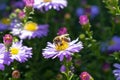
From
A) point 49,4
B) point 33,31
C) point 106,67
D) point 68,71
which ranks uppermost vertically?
point 49,4

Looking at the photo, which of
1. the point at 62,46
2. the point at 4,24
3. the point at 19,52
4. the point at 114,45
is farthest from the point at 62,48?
the point at 4,24

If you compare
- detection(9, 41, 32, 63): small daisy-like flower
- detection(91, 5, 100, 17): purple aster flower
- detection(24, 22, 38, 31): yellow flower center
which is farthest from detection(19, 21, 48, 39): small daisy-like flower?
detection(91, 5, 100, 17): purple aster flower

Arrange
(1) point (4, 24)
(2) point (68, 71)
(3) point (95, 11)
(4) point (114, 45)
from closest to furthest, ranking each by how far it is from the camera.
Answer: (2) point (68, 71) < (4) point (114, 45) < (1) point (4, 24) < (3) point (95, 11)

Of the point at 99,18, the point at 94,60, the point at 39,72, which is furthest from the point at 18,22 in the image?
the point at 99,18

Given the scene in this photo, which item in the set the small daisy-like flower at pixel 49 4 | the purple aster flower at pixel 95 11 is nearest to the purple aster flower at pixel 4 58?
the small daisy-like flower at pixel 49 4

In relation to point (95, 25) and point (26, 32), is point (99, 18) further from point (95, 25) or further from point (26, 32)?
point (26, 32)

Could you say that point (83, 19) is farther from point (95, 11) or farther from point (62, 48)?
point (95, 11)

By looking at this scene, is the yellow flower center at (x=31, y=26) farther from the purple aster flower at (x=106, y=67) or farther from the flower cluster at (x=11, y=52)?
the purple aster flower at (x=106, y=67)
